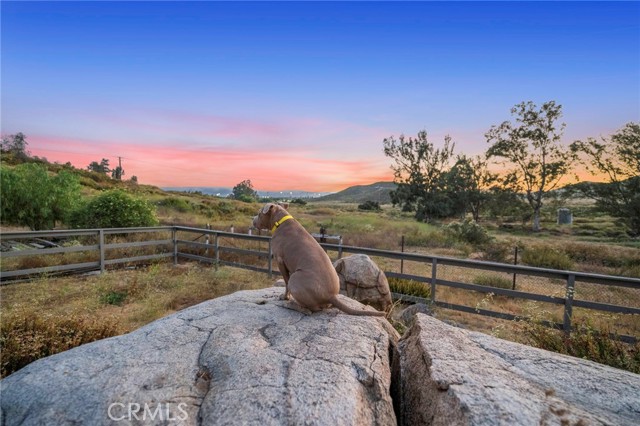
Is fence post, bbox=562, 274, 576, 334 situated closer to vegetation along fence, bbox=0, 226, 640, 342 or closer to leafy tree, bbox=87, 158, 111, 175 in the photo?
vegetation along fence, bbox=0, 226, 640, 342

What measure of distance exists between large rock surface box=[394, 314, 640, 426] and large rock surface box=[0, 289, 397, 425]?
0.84ft

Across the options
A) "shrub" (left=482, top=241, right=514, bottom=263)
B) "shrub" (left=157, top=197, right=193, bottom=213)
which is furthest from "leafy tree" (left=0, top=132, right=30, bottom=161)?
"shrub" (left=482, top=241, right=514, bottom=263)

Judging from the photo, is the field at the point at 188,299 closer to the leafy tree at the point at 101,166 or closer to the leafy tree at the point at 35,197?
the leafy tree at the point at 35,197

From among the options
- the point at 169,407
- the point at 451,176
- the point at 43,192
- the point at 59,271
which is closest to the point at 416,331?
the point at 169,407

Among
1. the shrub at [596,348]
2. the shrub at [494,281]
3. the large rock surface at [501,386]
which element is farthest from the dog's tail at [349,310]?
the shrub at [494,281]

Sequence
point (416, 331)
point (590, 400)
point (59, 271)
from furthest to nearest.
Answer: point (59, 271) < point (416, 331) < point (590, 400)

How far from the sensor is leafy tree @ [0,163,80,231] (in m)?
14.1

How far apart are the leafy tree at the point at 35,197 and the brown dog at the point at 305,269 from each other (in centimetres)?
1487

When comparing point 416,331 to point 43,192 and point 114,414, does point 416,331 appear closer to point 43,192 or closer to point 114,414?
point 114,414

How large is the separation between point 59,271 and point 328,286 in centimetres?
1008

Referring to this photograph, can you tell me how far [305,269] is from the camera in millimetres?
3363

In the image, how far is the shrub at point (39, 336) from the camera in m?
3.61

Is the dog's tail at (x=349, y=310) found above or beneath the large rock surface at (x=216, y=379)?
above

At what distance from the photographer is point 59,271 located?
977 cm
